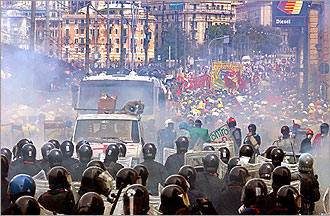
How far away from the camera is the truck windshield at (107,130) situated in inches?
504

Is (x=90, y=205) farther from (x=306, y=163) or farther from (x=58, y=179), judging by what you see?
(x=306, y=163)

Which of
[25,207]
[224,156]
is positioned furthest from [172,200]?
[224,156]

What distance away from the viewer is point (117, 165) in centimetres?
869

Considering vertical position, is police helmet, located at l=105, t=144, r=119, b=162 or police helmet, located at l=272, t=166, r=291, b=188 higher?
police helmet, located at l=272, t=166, r=291, b=188

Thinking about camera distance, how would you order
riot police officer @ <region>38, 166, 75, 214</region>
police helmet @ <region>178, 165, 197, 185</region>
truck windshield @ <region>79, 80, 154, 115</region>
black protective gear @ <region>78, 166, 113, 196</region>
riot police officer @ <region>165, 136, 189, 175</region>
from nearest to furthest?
riot police officer @ <region>38, 166, 75, 214</region>
black protective gear @ <region>78, 166, 113, 196</region>
police helmet @ <region>178, 165, 197, 185</region>
riot police officer @ <region>165, 136, 189, 175</region>
truck windshield @ <region>79, 80, 154, 115</region>

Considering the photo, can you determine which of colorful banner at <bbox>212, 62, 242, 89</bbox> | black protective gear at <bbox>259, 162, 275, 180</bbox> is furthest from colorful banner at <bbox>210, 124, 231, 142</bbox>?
colorful banner at <bbox>212, 62, 242, 89</bbox>

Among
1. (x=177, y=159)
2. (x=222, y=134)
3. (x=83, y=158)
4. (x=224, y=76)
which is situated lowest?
(x=222, y=134)

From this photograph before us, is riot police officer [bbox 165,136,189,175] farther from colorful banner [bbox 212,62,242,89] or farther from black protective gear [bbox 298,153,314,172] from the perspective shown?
colorful banner [bbox 212,62,242,89]

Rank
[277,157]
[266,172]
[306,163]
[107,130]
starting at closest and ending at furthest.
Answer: [306,163] → [266,172] → [277,157] → [107,130]

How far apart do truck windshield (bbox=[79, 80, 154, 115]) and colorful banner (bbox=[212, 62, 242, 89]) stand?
9.07 m

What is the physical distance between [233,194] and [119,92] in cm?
1047

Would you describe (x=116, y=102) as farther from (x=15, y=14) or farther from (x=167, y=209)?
(x=15, y=14)

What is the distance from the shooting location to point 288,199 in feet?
18.9

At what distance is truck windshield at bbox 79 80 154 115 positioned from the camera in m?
16.9
